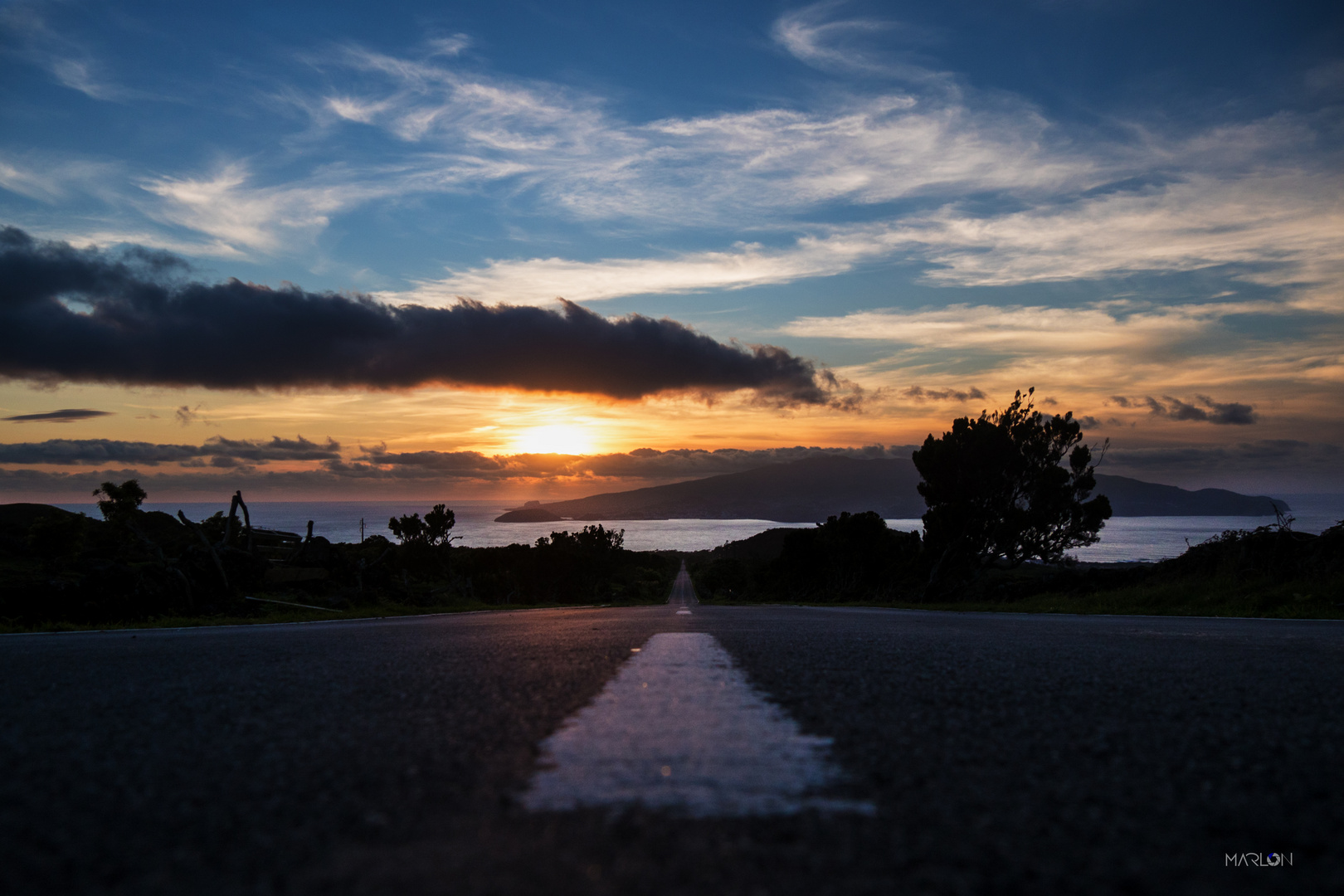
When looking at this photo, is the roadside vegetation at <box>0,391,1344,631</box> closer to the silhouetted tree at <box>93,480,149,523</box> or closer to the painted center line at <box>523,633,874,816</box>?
the silhouetted tree at <box>93,480,149,523</box>

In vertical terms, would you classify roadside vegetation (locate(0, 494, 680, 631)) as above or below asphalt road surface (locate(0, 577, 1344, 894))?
below

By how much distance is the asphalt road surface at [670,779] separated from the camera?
1.37 metres

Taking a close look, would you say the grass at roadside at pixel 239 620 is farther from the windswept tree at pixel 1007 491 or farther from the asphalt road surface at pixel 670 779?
the windswept tree at pixel 1007 491

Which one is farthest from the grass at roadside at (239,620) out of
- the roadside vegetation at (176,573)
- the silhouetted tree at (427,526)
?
the silhouetted tree at (427,526)

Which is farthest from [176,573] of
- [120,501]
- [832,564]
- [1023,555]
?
[832,564]

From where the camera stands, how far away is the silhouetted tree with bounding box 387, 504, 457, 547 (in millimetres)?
59000

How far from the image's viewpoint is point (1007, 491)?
119 ft

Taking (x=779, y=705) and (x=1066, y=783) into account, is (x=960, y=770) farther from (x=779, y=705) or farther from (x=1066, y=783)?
(x=779, y=705)

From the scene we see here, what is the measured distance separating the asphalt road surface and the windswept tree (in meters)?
33.7

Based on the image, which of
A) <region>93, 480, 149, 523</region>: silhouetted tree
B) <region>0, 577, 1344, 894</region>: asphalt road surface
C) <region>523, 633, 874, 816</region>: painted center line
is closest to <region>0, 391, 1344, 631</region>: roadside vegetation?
<region>93, 480, 149, 523</region>: silhouetted tree

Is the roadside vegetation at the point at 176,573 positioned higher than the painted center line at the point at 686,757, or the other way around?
the painted center line at the point at 686,757

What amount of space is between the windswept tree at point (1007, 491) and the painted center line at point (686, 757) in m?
35.5

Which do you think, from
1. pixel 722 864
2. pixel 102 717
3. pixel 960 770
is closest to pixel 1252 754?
pixel 960 770

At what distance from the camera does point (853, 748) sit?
2.23 metres
